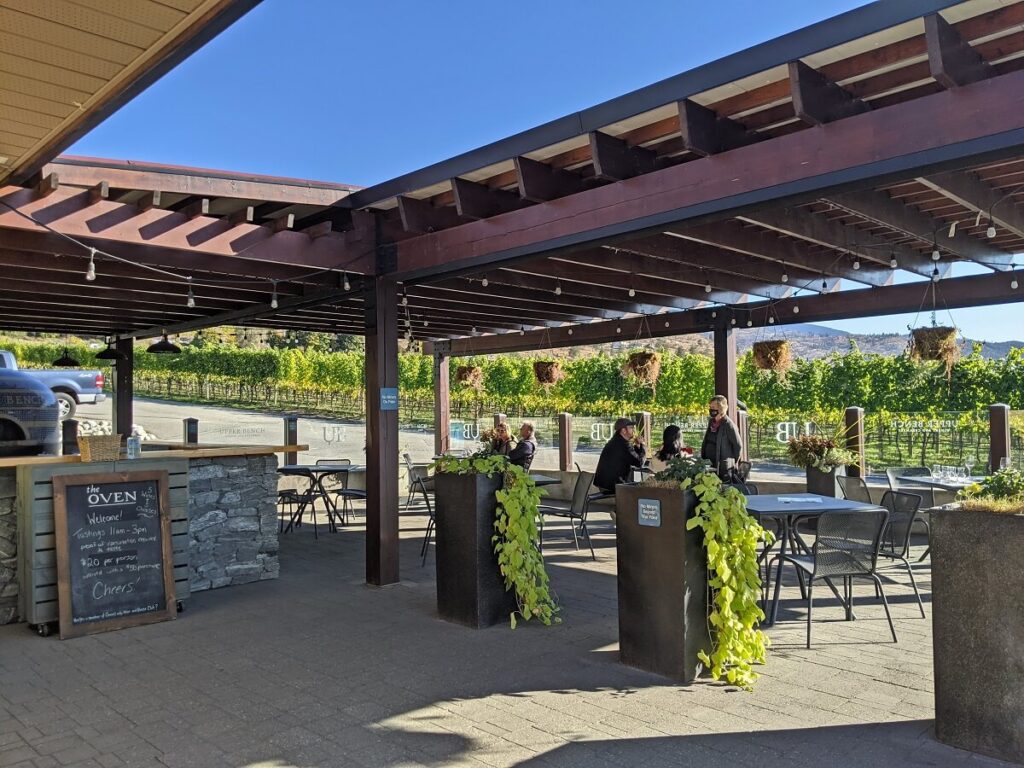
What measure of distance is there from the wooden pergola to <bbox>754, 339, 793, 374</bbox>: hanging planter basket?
664 millimetres

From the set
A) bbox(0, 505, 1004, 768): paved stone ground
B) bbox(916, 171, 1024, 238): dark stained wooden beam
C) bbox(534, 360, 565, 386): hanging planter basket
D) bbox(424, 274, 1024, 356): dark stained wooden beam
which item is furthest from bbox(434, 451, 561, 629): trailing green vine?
bbox(534, 360, 565, 386): hanging planter basket

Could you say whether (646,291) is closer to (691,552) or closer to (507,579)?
(507,579)

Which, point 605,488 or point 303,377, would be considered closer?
point 605,488

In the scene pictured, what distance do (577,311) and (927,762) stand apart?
7.92 meters

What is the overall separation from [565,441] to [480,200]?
731cm

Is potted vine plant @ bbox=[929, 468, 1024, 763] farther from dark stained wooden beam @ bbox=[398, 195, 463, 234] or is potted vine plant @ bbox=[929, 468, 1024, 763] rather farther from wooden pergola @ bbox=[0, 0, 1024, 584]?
dark stained wooden beam @ bbox=[398, 195, 463, 234]

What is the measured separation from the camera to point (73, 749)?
128 inches

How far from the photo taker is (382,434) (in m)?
6.36

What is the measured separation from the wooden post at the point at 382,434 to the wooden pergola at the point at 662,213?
19 mm

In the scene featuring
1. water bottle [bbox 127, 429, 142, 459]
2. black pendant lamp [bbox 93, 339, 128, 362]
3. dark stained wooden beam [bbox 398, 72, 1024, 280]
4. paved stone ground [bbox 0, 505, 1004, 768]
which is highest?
dark stained wooden beam [bbox 398, 72, 1024, 280]

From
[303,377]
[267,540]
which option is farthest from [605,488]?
[303,377]

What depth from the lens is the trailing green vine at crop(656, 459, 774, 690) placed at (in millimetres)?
3857

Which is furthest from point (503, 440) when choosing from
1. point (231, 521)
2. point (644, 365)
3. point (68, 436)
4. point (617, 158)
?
point (68, 436)

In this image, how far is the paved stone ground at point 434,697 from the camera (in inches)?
124
